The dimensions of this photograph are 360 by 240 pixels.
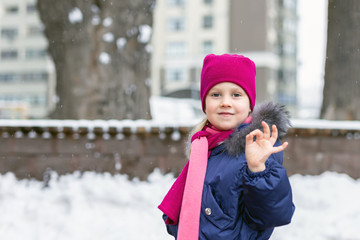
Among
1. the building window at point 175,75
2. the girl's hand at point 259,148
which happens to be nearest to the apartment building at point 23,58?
the building window at point 175,75

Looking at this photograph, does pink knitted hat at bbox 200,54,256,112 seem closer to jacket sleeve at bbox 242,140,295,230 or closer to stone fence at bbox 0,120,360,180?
jacket sleeve at bbox 242,140,295,230

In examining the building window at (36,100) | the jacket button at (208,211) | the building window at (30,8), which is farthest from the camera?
the building window at (30,8)

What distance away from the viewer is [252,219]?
167cm

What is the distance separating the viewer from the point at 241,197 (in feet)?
5.58

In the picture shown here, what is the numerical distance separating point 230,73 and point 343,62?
4123 millimetres

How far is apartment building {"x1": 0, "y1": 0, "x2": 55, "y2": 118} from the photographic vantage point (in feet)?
142

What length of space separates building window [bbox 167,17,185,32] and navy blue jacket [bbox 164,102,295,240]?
38182mm

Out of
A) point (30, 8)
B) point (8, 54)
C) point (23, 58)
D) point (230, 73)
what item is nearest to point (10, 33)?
point (8, 54)

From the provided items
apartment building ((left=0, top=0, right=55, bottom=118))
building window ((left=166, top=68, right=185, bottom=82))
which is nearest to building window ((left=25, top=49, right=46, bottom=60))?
apartment building ((left=0, top=0, right=55, bottom=118))

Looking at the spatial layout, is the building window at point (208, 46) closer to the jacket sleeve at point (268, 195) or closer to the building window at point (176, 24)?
the building window at point (176, 24)

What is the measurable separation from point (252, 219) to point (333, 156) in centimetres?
304

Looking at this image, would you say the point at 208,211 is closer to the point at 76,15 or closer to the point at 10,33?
the point at 76,15

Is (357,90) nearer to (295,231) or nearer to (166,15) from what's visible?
(295,231)

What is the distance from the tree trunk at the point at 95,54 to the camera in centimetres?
508
